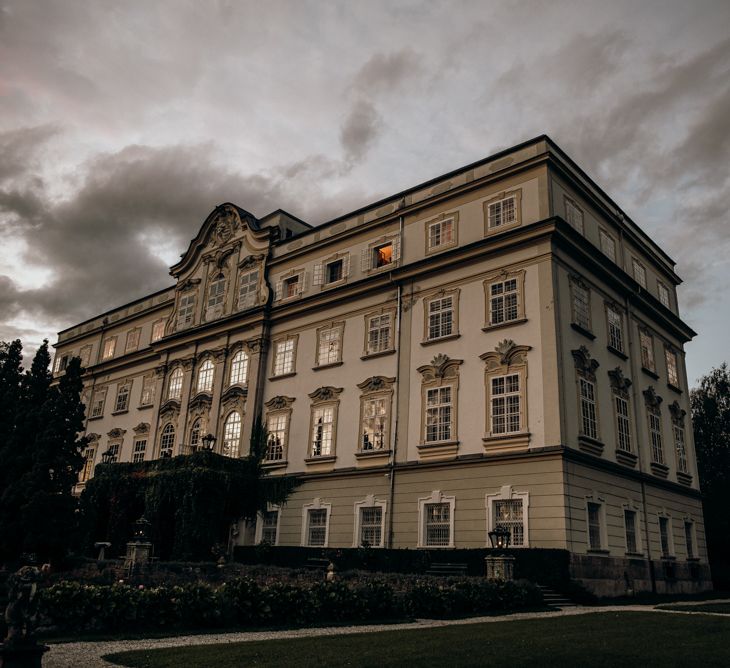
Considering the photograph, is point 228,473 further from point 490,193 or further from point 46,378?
point 490,193

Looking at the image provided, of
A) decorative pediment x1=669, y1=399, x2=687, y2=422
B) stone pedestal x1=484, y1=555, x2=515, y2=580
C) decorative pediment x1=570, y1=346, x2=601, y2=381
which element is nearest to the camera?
stone pedestal x1=484, y1=555, x2=515, y2=580

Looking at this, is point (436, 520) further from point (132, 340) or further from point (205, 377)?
point (132, 340)

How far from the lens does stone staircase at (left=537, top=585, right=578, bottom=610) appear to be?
2166 cm

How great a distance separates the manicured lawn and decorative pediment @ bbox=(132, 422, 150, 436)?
106ft

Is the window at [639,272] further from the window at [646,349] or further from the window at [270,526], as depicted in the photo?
the window at [270,526]

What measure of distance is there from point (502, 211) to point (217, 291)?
18970 mm

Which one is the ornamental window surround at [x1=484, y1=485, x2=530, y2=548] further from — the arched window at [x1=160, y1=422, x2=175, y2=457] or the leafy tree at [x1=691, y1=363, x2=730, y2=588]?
the arched window at [x1=160, y1=422, x2=175, y2=457]

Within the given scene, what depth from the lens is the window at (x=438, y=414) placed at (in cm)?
2830

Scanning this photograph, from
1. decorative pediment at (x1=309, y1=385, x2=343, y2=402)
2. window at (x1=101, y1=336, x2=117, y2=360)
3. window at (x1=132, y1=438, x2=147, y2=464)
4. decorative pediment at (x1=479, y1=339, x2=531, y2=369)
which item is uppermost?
window at (x1=101, y1=336, x2=117, y2=360)

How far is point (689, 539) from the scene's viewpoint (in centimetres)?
3262

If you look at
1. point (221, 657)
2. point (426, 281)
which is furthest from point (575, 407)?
point (221, 657)

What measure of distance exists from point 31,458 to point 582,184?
81.9 ft

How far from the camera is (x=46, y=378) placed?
2823cm

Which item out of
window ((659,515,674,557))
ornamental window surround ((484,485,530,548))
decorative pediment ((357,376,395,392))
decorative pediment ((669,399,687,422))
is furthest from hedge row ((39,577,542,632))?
decorative pediment ((669,399,687,422))
